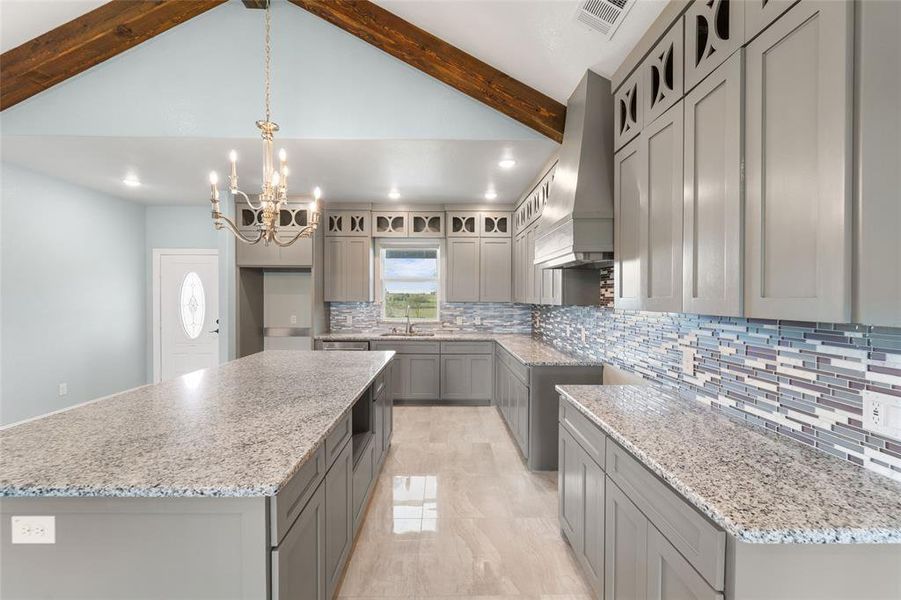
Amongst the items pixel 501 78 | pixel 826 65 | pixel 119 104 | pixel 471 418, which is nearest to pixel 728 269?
pixel 826 65

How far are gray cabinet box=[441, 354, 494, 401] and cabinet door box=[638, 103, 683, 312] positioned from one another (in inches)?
134

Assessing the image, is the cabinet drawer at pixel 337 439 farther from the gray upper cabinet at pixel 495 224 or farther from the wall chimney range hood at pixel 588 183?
the gray upper cabinet at pixel 495 224

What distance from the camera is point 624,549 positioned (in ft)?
4.98

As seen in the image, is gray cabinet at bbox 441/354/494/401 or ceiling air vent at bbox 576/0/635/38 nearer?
ceiling air vent at bbox 576/0/635/38

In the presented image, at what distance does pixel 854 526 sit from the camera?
3.02 ft

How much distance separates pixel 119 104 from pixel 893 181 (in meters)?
4.55

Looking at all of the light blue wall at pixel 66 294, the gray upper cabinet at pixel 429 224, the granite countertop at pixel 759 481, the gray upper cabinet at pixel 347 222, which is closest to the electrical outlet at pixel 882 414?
the granite countertop at pixel 759 481

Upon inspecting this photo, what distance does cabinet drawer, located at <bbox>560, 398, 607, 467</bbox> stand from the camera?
175cm

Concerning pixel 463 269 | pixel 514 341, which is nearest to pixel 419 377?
pixel 514 341

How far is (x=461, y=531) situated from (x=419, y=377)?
2.87 metres

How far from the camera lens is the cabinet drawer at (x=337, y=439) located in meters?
1.70

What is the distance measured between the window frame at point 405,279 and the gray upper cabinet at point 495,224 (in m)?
0.66

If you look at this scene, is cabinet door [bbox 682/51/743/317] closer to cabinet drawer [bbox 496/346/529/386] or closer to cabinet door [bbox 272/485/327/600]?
cabinet door [bbox 272/485/327/600]

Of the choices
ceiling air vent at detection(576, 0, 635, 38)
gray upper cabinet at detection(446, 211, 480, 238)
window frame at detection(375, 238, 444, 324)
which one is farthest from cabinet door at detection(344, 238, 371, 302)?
ceiling air vent at detection(576, 0, 635, 38)
